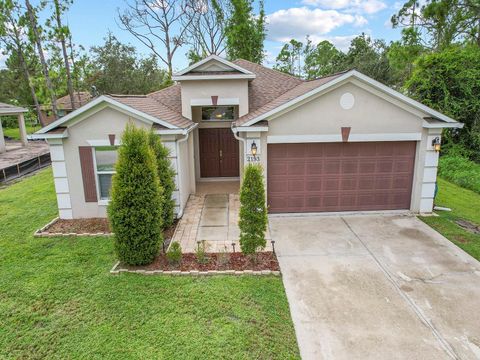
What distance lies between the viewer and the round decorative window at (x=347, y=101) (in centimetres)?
962

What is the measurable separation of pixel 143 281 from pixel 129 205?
1.65 meters

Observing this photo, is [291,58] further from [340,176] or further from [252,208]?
[252,208]

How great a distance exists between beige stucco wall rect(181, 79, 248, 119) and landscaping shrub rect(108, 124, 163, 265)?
5.75m

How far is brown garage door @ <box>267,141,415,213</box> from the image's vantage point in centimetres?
1013

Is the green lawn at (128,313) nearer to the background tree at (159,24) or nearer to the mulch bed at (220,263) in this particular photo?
the mulch bed at (220,263)

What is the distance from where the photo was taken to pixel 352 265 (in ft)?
24.0

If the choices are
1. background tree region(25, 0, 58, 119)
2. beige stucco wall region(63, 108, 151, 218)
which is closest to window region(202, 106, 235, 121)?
beige stucco wall region(63, 108, 151, 218)

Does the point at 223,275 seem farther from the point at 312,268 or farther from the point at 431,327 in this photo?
the point at 431,327

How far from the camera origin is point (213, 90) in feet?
41.2

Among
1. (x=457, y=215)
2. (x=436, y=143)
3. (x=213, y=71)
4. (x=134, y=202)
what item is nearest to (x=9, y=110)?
(x=213, y=71)

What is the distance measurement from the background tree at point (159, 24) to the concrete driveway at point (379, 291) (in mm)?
26363

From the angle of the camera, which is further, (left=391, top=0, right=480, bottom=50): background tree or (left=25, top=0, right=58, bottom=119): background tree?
(left=391, top=0, right=480, bottom=50): background tree

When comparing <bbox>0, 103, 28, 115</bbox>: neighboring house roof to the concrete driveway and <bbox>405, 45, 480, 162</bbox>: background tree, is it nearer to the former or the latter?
the concrete driveway

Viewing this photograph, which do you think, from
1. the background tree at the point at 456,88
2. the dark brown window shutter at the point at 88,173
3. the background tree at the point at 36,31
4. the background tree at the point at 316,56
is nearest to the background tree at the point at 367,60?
the background tree at the point at 456,88
